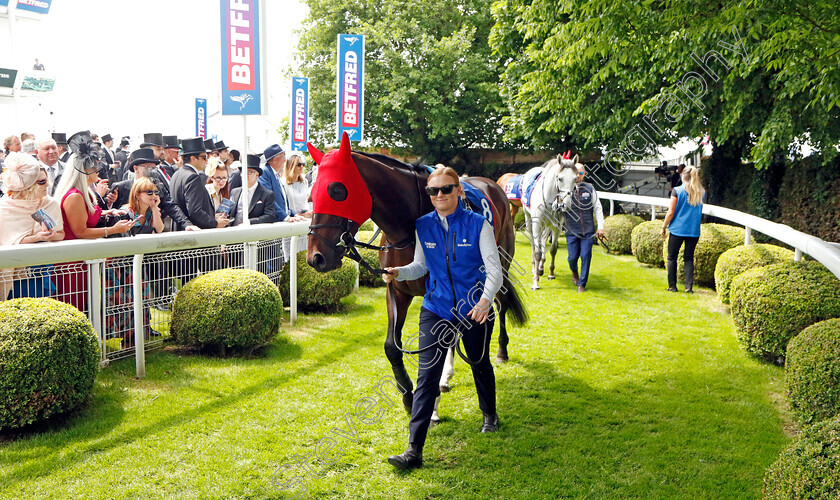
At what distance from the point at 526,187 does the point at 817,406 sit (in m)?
7.59

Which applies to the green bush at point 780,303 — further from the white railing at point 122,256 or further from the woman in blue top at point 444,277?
the white railing at point 122,256

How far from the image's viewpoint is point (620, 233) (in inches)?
525

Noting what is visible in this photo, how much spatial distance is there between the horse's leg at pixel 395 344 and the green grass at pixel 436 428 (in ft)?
1.02

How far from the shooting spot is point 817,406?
3768mm

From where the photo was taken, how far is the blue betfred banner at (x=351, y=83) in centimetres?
1288

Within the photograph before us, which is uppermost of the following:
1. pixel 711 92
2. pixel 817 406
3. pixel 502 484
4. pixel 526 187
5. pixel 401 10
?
pixel 401 10

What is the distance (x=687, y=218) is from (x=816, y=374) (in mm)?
5240

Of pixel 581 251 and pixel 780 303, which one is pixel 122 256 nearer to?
pixel 780 303

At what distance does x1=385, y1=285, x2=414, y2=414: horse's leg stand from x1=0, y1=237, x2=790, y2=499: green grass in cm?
31

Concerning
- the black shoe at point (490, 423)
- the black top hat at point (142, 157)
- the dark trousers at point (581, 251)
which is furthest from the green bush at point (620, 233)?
the black shoe at point (490, 423)

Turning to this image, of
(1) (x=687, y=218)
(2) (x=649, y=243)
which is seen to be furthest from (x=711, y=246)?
(2) (x=649, y=243)

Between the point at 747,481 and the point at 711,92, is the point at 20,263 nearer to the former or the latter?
the point at 747,481

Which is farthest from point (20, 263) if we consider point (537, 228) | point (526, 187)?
point (526, 187)

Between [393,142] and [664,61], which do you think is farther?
[393,142]
